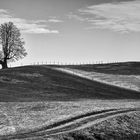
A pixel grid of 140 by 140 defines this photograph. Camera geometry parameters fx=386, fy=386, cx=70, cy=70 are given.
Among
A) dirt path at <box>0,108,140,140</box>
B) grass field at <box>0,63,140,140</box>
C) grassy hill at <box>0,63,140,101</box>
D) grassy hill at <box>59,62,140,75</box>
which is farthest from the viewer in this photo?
grassy hill at <box>59,62,140,75</box>

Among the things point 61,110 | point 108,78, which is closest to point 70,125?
point 61,110

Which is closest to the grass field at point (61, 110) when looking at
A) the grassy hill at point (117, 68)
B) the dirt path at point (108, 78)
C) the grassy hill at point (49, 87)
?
the grassy hill at point (49, 87)

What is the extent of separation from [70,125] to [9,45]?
6910 centimetres

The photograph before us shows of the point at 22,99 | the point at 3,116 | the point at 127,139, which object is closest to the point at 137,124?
the point at 127,139

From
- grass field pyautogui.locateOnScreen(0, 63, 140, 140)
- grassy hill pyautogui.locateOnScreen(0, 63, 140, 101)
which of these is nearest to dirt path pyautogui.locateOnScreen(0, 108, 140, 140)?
grass field pyautogui.locateOnScreen(0, 63, 140, 140)

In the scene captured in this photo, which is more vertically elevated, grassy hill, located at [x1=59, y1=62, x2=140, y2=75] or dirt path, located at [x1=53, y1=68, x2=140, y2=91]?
grassy hill, located at [x1=59, y1=62, x2=140, y2=75]

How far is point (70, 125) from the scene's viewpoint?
1470 inches

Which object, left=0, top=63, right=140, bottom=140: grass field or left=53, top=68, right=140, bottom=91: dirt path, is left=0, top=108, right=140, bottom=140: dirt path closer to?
left=0, top=63, right=140, bottom=140: grass field

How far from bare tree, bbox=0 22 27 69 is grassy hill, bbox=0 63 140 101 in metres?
10.9

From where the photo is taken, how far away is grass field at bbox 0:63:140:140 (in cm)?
3584

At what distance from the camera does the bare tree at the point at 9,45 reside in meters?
103

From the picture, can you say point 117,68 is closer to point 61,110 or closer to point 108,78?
point 108,78

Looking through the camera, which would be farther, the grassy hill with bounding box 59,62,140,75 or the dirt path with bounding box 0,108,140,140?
the grassy hill with bounding box 59,62,140,75

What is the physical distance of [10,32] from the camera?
104062 mm
